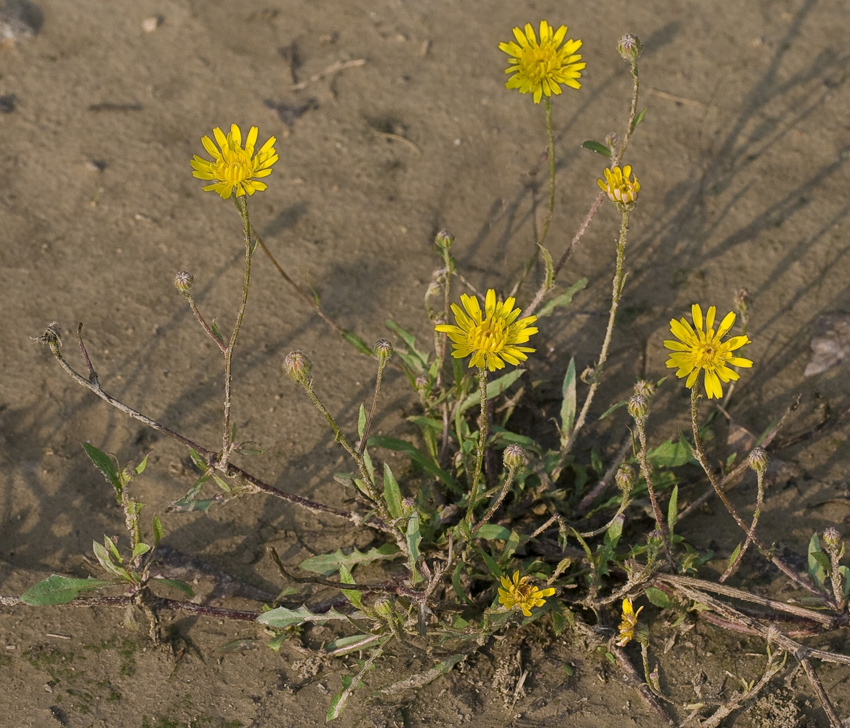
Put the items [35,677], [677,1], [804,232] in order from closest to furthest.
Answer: [35,677], [804,232], [677,1]

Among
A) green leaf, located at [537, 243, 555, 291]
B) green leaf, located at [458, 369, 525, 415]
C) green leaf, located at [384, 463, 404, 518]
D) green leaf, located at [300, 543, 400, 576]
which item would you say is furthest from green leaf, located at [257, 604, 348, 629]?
green leaf, located at [537, 243, 555, 291]

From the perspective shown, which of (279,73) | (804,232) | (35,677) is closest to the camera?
(35,677)

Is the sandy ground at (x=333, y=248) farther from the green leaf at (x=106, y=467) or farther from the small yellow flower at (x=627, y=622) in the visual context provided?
the green leaf at (x=106, y=467)

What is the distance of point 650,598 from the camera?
2.79 m

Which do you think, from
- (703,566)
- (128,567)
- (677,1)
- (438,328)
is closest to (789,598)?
(703,566)

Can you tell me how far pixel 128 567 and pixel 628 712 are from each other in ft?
5.38

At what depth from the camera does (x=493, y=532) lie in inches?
111

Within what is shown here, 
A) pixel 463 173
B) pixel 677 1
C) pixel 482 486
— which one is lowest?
pixel 482 486

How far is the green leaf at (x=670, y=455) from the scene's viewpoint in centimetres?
304

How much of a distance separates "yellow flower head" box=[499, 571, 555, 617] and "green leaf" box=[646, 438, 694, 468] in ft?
2.32

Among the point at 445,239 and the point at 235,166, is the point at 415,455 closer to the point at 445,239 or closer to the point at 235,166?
the point at 445,239

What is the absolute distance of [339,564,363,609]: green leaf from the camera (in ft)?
8.43

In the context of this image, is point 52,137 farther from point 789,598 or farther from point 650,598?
point 789,598

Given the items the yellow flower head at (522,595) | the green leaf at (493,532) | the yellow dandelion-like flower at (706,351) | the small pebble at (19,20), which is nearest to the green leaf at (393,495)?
the green leaf at (493,532)
